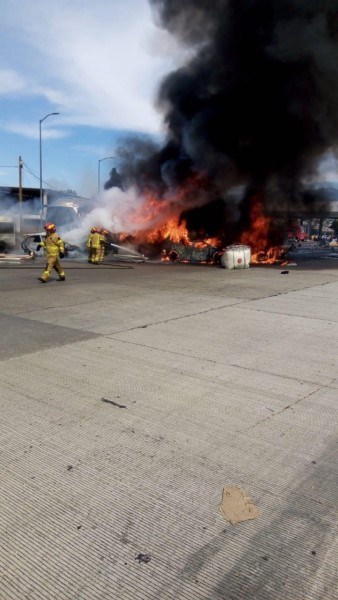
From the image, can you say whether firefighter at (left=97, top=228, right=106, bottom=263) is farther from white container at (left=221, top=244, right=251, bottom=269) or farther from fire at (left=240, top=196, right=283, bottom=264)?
fire at (left=240, top=196, right=283, bottom=264)

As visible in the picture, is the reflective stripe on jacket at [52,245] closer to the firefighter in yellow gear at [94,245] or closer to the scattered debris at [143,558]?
the firefighter in yellow gear at [94,245]

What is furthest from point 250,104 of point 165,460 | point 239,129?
point 165,460

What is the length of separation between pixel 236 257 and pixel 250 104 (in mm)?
7233

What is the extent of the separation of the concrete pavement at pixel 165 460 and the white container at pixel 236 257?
318 inches

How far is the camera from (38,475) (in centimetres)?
276

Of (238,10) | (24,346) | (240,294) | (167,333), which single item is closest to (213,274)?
(240,294)

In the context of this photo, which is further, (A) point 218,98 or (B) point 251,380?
(A) point 218,98

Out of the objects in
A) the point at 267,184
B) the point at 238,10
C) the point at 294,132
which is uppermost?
the point at 238,10

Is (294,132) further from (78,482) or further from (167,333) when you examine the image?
(78,482)

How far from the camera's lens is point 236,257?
14547 mm

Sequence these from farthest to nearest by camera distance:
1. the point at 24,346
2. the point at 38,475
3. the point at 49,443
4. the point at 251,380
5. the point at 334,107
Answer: the point at 334,107 < the point at 24,346 < the point at 251,380 < the point at 49,443 < the point at 38,475

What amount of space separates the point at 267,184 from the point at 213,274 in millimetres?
7856

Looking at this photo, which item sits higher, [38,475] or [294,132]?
[294,132]

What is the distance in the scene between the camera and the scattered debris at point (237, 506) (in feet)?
7.96
